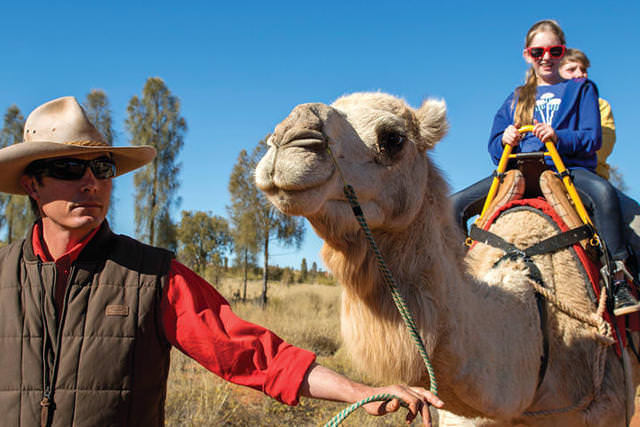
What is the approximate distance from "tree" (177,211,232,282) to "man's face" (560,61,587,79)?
14310 mm

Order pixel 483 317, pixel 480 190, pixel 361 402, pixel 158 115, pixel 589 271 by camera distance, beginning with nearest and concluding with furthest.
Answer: pixel 361 402
pixel 483 317
pixel 589 271
pixel 480 190
pixel 158 115

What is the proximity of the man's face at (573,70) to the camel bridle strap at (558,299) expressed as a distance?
3.08 m

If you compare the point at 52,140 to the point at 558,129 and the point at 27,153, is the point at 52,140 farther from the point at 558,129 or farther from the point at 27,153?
the point at 558,129

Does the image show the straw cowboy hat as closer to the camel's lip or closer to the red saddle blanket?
the camel's lip

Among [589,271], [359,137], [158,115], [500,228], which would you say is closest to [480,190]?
[500,228]

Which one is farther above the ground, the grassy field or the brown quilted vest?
the brown quilted vest

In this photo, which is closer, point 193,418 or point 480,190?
point 480,190

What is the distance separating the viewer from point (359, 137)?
220 cm

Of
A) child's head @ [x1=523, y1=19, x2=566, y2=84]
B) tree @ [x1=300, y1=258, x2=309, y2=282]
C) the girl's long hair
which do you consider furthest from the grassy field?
tree @ [x1=300, y1=258, x2=309, y2=282]

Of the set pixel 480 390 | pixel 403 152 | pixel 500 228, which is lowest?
pixel 480 390

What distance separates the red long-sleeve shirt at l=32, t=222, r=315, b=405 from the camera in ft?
5.93

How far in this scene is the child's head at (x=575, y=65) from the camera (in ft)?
19.2

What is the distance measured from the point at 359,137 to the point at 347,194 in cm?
30

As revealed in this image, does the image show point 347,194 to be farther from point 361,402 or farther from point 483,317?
point 483,317
